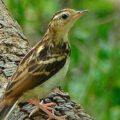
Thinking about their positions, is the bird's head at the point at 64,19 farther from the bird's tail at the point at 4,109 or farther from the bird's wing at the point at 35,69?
the bird's tail at the point at 4,109

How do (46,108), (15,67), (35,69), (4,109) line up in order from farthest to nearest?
(15,67)
(35,69)
(46,108)
(4,109)

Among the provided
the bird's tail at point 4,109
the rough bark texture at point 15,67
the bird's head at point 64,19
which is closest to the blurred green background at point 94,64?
the rough bark texture at point 15,67

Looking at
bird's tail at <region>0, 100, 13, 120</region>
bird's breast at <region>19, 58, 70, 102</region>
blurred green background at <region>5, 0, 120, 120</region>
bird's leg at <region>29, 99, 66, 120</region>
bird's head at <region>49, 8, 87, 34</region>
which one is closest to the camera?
bird's tail at <region>0, 100, 13, 120</region>

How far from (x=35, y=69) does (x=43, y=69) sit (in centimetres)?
7

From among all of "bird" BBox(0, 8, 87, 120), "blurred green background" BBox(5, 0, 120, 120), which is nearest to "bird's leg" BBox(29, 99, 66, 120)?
"bird" BBox(0, 8, 87, 120)

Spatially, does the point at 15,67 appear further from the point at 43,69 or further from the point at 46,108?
the point at 46,108

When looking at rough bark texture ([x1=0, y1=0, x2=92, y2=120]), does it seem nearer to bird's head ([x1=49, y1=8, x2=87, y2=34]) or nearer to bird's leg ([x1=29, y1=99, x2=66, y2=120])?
bird's leg ([x1=29, y1=99, x2=66, y2=120])

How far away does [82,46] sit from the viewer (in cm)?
932

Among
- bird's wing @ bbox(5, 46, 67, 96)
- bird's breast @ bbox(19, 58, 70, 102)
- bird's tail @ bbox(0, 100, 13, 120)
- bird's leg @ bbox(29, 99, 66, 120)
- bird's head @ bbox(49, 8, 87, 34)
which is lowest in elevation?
bird's leg @ bbox(29, 99, 66, 120)

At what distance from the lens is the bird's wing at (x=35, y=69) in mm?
6777

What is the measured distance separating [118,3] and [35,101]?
14.3ft

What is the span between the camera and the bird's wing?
678 cm

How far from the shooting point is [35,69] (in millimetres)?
6973

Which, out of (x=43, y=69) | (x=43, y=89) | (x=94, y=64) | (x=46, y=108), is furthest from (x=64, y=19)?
(x=94, y=64)
